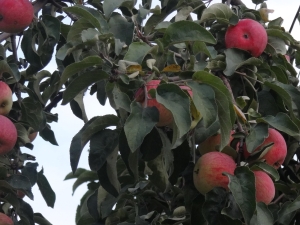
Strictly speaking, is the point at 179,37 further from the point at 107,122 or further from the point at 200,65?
the point at 107,122

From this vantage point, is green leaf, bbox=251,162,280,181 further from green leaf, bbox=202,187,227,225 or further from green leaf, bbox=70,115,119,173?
green leaf, bbox=70,115,119,173

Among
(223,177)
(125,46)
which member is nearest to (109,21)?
(125,46)

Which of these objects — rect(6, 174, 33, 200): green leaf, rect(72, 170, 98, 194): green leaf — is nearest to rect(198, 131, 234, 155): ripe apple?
rect(6, 174, 33, 200): green leaf

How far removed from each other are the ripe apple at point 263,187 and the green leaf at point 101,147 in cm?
33

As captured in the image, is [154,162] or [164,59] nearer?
[164,59]

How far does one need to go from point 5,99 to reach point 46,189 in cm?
34

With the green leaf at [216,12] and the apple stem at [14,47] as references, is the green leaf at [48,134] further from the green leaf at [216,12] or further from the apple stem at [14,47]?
the green leaf at [216,12]

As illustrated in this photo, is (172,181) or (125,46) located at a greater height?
(125,46)

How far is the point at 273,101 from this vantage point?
1659 millimetres

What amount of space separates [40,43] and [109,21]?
410 millimetres

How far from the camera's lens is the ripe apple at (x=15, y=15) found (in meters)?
1.89

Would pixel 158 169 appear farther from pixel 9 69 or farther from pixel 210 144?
pixel 9 69

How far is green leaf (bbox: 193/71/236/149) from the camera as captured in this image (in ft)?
4.48

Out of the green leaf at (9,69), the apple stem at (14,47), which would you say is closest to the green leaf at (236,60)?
the green leaf at (9,69)
